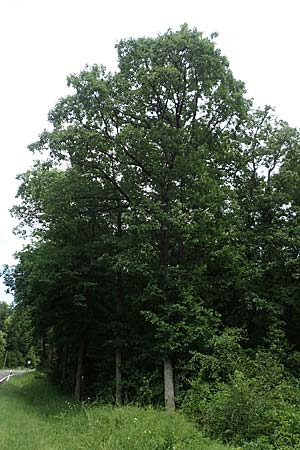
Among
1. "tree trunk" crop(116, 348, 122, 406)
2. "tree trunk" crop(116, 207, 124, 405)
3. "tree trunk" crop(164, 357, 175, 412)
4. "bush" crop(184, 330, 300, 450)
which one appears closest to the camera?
"bush" crop(184, 330, 300, 450)

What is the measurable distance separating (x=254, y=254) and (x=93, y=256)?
24.5ft

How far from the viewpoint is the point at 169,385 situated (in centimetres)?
1714

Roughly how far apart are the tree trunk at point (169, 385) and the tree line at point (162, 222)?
48 mm

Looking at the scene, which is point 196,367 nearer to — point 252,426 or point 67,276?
point 252,426

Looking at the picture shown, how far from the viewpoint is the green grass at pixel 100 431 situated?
35.1 ft

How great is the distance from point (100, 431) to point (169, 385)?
5.15 metres

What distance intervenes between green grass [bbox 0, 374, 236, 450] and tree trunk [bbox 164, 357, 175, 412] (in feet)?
7.22

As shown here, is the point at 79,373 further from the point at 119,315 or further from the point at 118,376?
the point at 119,315

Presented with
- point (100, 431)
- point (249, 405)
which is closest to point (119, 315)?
point (100, 431)

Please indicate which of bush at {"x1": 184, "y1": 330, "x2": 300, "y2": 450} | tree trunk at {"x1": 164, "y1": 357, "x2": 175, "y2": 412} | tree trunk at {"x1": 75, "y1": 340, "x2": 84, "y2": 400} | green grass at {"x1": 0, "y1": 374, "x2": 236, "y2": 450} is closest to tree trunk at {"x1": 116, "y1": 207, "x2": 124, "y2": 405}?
green grass at {"x1": 0, "y1": 374, "x2": 236, "y2": 450}

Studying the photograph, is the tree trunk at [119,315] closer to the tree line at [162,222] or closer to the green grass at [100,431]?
the tree line at [162,222]

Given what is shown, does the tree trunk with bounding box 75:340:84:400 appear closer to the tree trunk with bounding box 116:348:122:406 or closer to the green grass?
the tree trunk with bounding box 116:348:122:406

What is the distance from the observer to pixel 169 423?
12.4 m

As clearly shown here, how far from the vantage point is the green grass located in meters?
10.7
